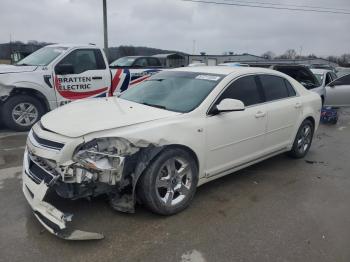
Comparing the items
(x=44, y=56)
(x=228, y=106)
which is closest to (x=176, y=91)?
(x=228, y=106)

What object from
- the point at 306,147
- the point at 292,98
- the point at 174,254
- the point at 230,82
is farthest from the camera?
the point at 306,147

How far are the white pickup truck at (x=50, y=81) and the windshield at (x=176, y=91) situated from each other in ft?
11.3

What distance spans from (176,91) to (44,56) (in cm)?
495

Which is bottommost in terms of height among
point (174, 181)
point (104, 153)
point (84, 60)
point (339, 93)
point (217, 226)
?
point (217, 226)

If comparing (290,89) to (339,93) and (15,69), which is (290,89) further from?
(15,69)

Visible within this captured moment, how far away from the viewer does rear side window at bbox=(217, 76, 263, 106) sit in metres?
4.36

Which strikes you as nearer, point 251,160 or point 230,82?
point 230,82

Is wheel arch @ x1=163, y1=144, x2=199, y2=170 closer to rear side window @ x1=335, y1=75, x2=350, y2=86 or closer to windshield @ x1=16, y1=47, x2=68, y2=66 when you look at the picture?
windshield @ x1=16, y1=47, x2=68, y2=66

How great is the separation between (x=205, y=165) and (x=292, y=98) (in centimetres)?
234

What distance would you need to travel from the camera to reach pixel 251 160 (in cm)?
468

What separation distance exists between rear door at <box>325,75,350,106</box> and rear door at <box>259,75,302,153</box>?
5.19 meters

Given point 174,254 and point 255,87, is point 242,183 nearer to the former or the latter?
point 255,87

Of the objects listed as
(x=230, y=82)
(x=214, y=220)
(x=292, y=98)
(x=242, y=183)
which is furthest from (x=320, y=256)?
(x=292, y=98)

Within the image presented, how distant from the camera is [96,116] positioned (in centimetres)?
361
